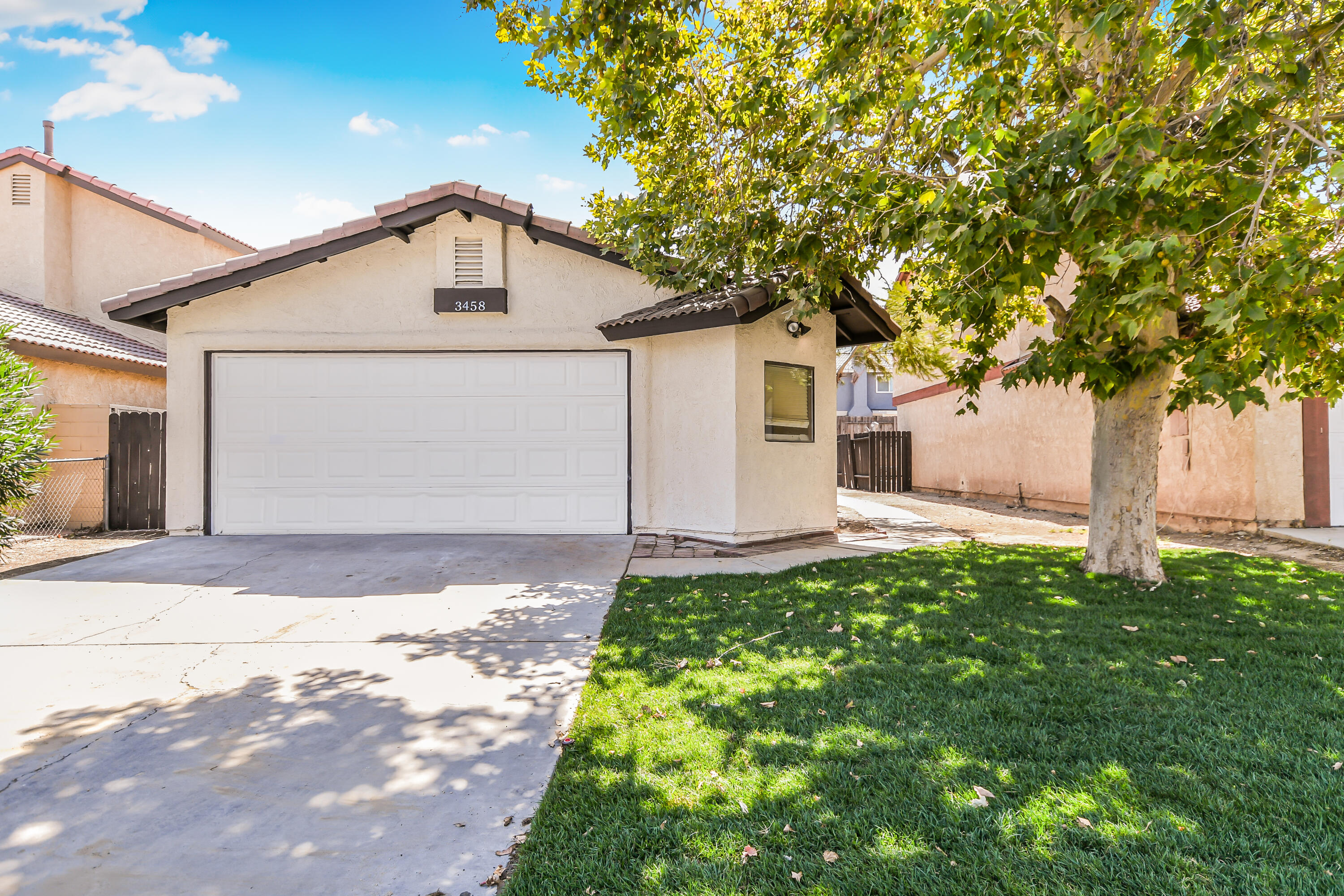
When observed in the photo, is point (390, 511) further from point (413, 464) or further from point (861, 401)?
point (861, 401)

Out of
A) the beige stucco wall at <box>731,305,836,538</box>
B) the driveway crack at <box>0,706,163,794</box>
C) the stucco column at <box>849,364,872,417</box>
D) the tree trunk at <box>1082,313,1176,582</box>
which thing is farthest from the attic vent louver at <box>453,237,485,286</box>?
the stucco column at <box>849,364,872,417</box>

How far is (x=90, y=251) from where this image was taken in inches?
527

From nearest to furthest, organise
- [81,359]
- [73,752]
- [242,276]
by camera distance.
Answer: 1. [73,752]
2. [242,276]
3. [81,359]

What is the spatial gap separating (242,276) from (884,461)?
655 inches

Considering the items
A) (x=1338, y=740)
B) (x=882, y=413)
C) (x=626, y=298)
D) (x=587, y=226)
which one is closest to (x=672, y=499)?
(x=626, y=298)

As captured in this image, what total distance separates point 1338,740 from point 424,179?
998cm

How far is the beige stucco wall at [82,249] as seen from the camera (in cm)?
1277

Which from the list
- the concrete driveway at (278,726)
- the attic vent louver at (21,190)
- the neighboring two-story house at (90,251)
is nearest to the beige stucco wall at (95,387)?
the neighboring two-story house at (90,251)

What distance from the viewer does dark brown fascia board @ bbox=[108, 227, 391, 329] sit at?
836 centimetres

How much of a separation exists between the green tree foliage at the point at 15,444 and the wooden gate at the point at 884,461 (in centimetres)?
1712

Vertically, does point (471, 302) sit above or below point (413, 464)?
above

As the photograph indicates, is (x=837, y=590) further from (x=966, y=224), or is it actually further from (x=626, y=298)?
(x=626, y=298)

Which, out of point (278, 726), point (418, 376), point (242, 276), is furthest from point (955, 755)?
point (242, 276)

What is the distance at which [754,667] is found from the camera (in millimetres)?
3797
